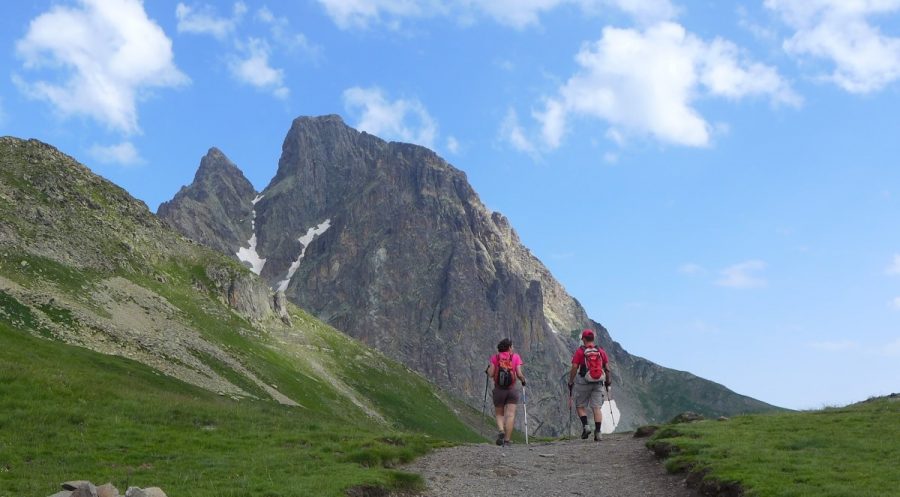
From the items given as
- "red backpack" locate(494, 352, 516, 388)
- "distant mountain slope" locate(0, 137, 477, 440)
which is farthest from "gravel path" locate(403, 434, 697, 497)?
"distant mountain slope" locate(0, 137, 477, 440)

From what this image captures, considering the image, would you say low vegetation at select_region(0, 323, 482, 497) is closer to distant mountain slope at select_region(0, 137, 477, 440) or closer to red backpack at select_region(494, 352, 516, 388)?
red backpack at select_region(494, 352, 516, 388)

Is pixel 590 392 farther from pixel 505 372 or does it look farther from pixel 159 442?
pixel 159 442

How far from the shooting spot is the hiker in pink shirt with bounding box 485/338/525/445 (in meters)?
26.3

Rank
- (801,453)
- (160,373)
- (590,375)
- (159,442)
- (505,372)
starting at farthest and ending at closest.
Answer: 1. (160,373)
2. (590,375)
3. (505,372)
4. (159,442)
5. (801,453)

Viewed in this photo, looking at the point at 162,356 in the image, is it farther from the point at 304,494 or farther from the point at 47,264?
the point at 304,494

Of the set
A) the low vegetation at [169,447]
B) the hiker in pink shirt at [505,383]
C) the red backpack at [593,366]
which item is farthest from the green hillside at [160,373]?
the red backpack at [593,366]

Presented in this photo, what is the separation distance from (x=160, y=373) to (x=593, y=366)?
186ft

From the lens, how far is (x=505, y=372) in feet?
86.8

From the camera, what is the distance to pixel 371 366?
142m

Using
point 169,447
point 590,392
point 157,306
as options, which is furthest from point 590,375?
point 157,306

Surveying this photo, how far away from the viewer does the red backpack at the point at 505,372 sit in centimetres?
2631

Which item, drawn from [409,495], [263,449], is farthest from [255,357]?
[409,495]

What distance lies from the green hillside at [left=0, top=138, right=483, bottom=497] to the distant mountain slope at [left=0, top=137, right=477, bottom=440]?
336 millimetres

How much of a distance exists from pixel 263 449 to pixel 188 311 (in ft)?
278
